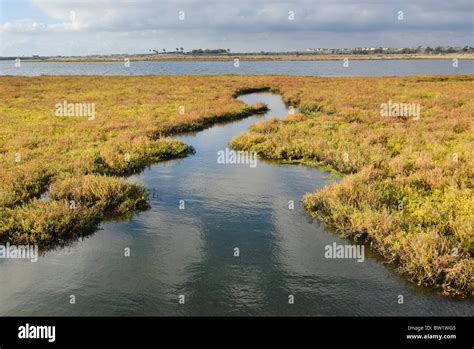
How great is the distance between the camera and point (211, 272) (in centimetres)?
936

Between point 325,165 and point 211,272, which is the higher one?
point 325,165

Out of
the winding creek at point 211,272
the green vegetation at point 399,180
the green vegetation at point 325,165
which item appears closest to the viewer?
the winding creek at point 211,272

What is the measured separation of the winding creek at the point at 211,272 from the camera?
26.6 ft

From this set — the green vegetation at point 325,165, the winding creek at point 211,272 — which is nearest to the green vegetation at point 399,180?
the green vegetation at point 325,165

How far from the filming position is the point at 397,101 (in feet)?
121

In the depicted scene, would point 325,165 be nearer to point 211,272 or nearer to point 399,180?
point 399,180

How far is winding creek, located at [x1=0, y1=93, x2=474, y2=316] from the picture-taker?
26.6 ft

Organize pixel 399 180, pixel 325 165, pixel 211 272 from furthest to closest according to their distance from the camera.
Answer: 1. pixel 325 165
2. pixel 399 180
3. pixel 211 272

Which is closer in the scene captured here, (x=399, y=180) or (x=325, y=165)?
(x=399, y=180)

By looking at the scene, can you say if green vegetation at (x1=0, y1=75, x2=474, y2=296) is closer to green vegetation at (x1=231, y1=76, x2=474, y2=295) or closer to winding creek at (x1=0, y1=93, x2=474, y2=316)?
green vegetation at (x1=231, y1=76, x2=474, y2=295)

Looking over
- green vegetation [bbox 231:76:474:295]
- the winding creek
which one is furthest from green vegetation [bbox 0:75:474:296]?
the winding creek

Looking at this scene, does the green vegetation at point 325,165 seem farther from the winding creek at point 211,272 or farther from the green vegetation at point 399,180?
the winding creek at point 211,272

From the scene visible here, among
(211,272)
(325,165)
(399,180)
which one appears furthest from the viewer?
(325,165)

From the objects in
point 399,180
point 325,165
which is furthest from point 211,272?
point 325,165
